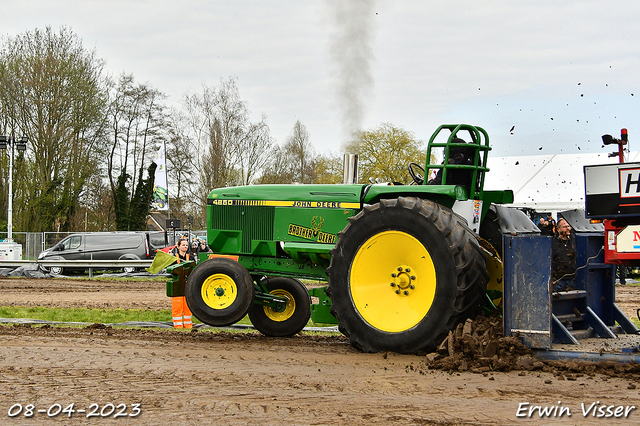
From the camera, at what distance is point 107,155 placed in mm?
36812

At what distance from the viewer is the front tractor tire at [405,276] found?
5379mm

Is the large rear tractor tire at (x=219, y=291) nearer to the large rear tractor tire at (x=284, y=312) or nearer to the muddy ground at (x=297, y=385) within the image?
the muddy ground at (x=297, y=385)

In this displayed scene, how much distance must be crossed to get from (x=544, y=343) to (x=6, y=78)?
33.0 meters

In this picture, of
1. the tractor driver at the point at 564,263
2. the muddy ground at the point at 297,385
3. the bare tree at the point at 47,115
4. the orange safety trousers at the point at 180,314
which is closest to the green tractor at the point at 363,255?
the muddy ground at the point at 297,385

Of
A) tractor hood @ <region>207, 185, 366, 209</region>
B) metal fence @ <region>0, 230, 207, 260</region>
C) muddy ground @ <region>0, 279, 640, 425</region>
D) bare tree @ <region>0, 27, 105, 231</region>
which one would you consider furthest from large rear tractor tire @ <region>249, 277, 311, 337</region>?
bare tree @ <region>0, 27, 105, 231</region>

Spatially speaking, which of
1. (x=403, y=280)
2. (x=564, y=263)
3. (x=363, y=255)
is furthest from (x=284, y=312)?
(x=564, y=263)

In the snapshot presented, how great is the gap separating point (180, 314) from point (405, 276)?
4.33 m

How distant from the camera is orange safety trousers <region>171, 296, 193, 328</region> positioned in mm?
8867

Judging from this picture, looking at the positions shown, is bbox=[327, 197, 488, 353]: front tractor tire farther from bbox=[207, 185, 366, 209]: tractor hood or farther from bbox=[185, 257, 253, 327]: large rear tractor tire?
bbox=[185, 257, 253, 327]: large rear tractor tire

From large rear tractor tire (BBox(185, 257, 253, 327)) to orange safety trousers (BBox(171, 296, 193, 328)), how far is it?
196cm

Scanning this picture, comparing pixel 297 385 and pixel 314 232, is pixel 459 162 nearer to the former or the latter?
pixel 314 232

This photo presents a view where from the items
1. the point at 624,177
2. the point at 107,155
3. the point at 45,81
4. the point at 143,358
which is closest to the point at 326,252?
the point at 143,358

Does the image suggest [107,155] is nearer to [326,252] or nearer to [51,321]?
[51,321]

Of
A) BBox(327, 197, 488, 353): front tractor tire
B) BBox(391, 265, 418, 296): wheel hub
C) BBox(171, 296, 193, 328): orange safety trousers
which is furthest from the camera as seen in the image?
BBox(171, 296, 193, 328): orange safety trousers
